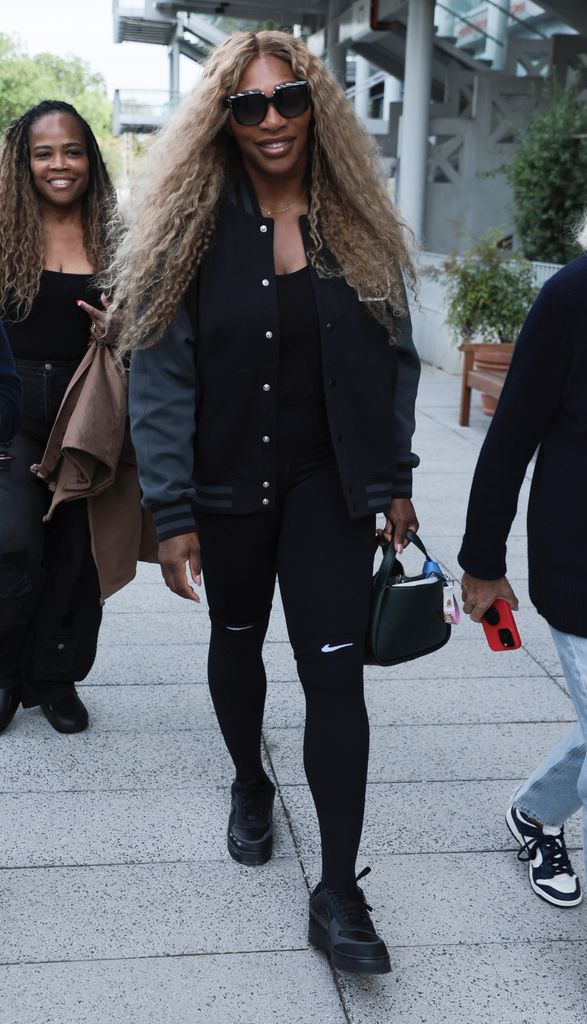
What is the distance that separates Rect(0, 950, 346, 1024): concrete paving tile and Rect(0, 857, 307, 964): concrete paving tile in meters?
0.05

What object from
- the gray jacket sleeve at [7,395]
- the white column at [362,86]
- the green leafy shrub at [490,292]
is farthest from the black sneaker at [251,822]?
the white column at [362,86]

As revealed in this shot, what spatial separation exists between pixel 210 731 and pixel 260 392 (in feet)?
5.22

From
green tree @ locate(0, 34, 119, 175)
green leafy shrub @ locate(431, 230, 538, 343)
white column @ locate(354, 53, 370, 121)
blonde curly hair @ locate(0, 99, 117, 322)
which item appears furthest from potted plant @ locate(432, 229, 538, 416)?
green tree @ locate(0, 34, 119, 175)

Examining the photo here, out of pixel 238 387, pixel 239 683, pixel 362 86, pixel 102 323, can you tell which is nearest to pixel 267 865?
pixel 239 683

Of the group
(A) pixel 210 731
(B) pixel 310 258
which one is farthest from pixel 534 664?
(B) pixel 310 258

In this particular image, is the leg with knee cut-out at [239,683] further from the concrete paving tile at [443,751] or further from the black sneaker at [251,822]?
the concrete paving tile at [443,751]

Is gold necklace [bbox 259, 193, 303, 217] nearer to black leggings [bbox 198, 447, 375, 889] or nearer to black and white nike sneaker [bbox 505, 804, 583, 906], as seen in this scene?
black leggings [bbox 198, 447, 375, 889]

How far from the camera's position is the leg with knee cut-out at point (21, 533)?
12.1 ft

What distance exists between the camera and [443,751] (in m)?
3.93

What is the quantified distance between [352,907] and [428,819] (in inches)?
29.8

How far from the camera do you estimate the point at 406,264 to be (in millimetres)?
3021

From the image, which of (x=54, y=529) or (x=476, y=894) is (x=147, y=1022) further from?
(x=54, y=529)

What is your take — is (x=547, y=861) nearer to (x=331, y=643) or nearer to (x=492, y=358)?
(x=331, y=643)

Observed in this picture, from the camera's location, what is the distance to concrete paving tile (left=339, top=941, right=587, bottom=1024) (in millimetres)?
2596
